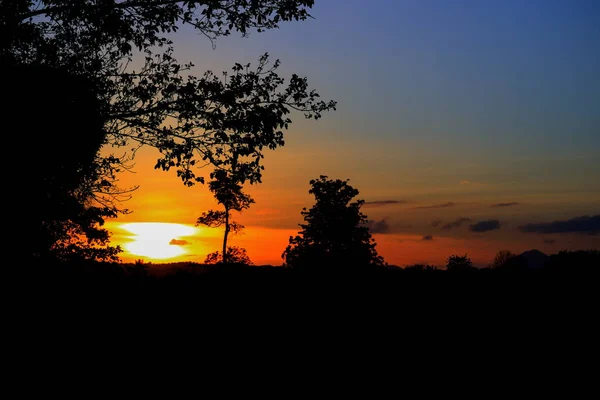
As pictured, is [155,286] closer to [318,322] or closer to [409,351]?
[318,322]

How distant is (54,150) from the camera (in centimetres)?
1800

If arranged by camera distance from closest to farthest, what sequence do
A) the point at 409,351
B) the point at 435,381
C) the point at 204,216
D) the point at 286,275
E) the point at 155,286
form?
the point at 435,381 → the point at 409,351 → the point at 155,286 → the point at 286,275 → the point at 204,216

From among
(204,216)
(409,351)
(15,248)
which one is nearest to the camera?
(409,351)

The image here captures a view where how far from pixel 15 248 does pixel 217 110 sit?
8.35 metres

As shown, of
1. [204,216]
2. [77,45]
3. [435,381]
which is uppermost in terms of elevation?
[77,45]

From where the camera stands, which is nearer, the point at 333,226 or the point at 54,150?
the point at 54,150

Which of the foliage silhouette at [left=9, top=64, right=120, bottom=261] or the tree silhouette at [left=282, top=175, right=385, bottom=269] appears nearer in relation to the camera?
the foliage silhouette at [left=9, top=64, right=120, bottom=261]

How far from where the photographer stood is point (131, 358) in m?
10.0

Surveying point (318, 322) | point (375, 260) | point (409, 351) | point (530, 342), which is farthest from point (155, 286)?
point (375, 260)

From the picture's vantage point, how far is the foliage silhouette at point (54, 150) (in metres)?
17.1

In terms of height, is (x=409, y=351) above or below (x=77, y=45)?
below

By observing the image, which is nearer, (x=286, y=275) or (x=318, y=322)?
(x=318, y=322)

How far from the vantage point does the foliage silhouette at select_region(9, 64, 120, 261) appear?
17.1 meters

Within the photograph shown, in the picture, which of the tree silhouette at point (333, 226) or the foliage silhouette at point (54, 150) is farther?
the tree silhouette at point (333, 226)
